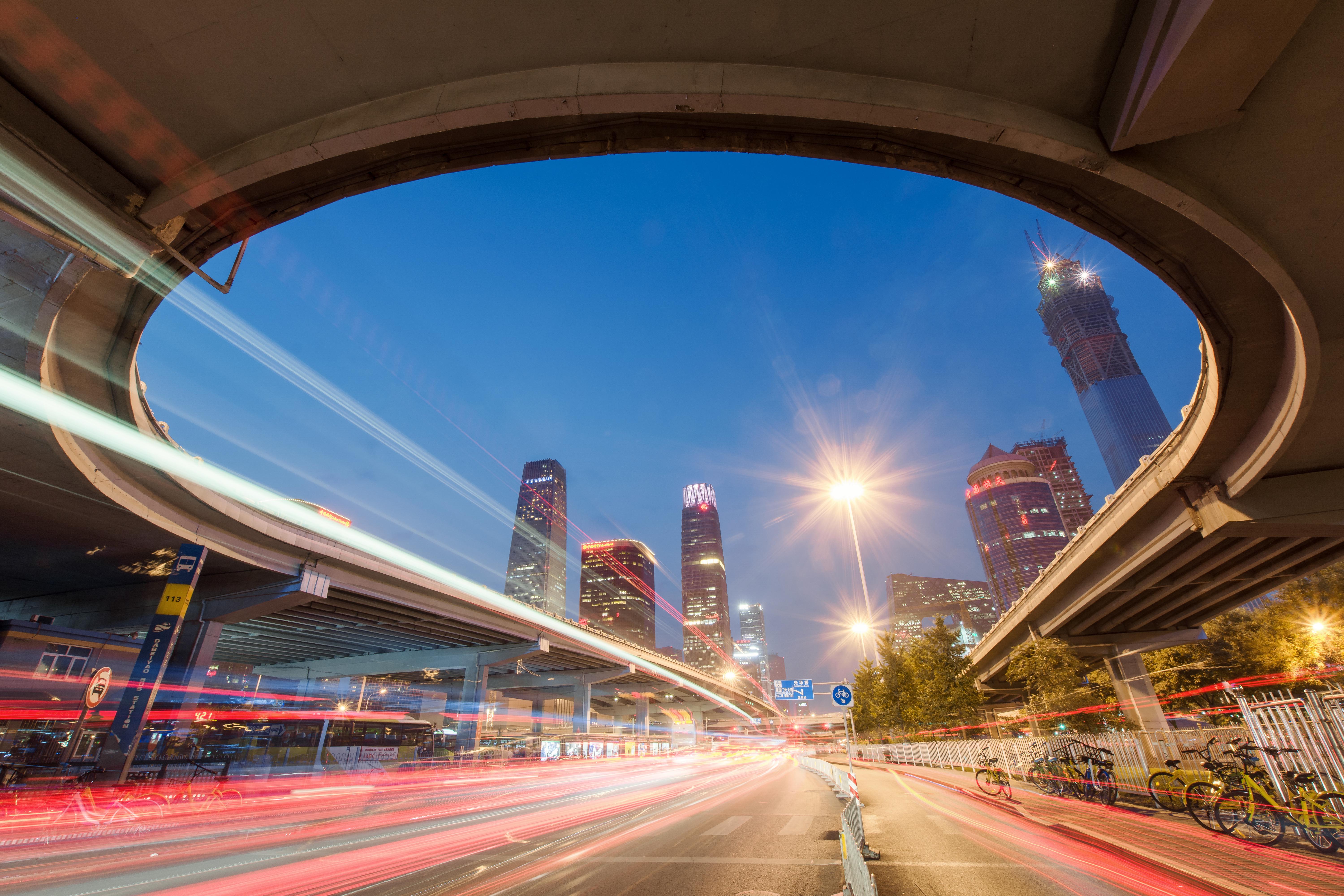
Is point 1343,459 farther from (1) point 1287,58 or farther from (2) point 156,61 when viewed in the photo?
(2) point 156,61

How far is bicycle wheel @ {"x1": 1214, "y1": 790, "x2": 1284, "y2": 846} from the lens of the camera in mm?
9273

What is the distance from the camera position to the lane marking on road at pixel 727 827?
39.3 ft

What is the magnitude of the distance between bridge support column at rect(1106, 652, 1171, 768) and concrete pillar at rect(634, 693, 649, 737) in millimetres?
54905

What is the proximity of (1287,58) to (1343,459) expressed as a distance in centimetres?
1400

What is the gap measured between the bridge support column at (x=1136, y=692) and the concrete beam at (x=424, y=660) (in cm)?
3815

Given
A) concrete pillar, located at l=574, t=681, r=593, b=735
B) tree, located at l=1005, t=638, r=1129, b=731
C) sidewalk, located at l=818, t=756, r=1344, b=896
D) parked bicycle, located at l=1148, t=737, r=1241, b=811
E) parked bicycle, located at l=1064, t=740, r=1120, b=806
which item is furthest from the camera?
concrete pillar, located at l=574, t=681, r=593, b=735

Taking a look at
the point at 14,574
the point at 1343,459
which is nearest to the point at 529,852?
the point at 1343,459

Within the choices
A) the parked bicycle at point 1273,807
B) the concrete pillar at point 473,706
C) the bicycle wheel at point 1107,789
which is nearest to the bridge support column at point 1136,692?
the bicycle wheel at point 1107,789

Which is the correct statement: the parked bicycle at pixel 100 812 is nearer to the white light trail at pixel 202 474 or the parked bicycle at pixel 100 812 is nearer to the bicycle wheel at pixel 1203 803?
the white light trail at pixel 202 474

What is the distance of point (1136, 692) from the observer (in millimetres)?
31500

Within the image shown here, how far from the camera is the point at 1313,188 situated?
679 centimetres

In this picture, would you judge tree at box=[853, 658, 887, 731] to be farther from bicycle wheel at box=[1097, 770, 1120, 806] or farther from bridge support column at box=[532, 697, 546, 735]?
bridge support column at box=[532, 697, 546, 735]

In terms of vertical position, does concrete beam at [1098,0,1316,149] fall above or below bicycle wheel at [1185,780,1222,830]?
above

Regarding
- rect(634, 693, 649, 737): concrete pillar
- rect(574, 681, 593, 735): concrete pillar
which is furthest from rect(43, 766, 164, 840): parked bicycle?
rect(634, 693, 649, 737): concrete pillar
